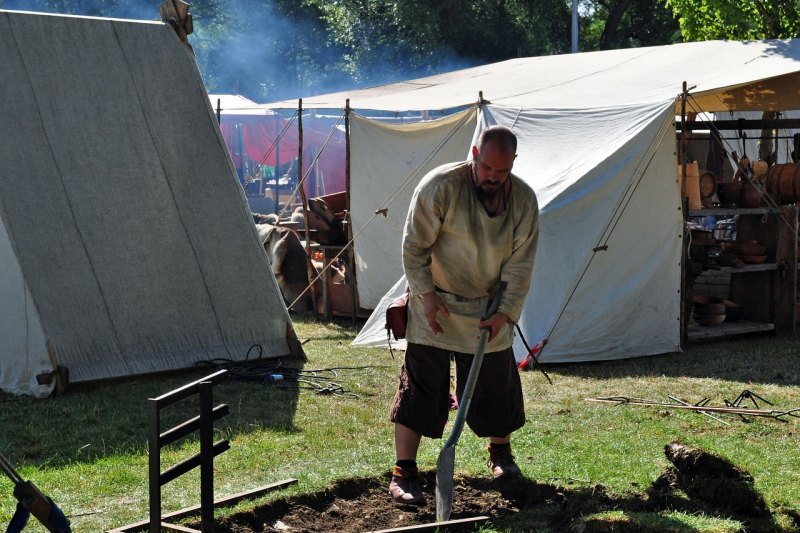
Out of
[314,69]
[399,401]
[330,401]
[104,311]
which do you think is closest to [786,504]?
[399,401]

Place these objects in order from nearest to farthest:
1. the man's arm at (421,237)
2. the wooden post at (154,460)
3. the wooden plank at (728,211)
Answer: the wooden post at (154,460)
the man's arm at (421,237)
the wooden plank at (728,211)

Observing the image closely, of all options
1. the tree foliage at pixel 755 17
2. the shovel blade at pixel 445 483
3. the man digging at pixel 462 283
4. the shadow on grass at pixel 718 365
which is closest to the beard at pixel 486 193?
the man digging at pixel 462 283

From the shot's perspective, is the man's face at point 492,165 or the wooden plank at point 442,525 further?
the man's face at point 492,165

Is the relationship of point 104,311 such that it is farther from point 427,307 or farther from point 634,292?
point 634,292

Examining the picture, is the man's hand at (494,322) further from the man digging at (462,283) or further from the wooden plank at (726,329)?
the wooden plank at (726,329)

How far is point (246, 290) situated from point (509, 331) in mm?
3906

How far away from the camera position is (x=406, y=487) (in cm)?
486

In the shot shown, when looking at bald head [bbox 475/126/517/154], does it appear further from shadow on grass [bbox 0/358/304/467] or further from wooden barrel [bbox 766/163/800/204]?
wooden barrel [bbox 766/163/800/204]

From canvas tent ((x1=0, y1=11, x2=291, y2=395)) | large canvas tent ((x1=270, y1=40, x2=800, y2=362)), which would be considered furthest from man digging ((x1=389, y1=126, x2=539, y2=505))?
large canvas tent ((x1=270, y1=40, x2=800, y2=362))

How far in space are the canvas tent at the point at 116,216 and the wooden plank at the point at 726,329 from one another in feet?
12.2

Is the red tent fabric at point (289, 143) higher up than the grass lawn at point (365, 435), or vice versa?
the red tent fabric at point (289, 143)

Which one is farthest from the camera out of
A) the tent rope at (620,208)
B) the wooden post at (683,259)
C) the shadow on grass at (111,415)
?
the wooden post at (683,259)

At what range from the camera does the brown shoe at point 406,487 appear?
4785 millimetres

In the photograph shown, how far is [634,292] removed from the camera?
29.3ft
